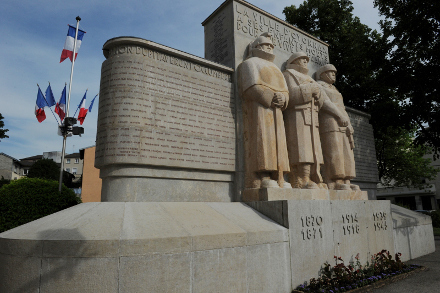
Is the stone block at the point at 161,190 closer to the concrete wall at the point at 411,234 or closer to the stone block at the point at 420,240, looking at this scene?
the concrete wall at the point at 411,234

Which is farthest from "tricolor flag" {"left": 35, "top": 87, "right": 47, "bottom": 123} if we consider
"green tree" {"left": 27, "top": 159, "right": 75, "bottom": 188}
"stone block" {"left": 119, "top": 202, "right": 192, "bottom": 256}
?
"green tree" {"left": 27, "top": 159, "right": 75, "bottom": 188}

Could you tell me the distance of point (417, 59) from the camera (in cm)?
1255

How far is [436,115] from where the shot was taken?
12250mm

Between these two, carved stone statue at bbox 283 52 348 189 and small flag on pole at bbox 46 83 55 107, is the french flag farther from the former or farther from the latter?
carved stone statue at bbox 283 52 348 189

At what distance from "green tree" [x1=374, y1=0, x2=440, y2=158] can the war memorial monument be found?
504 cm

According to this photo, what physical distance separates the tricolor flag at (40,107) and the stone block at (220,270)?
13688 mm

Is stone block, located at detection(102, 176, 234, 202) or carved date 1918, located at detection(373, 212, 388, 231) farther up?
stone block, located at detection(102, 176, 234, 202)

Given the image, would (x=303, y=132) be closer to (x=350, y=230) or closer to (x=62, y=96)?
(x=350, y=230)

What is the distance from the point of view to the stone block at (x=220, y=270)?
455 centimetres

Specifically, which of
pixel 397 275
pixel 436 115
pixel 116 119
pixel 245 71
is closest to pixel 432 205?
pixel 436 115

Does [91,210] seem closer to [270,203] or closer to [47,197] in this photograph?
[270,203]

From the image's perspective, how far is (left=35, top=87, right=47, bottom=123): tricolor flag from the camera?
14.9 meters

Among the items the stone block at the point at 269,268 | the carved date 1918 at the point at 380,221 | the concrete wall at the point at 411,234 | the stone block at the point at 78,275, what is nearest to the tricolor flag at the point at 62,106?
the stone block at the point at 78,275

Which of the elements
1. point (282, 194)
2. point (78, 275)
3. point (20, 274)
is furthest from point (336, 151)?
point (20, 274)
